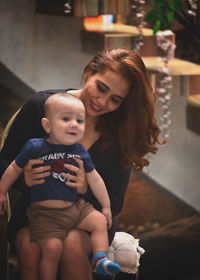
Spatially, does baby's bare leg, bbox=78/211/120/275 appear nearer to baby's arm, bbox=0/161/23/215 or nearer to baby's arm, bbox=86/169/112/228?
baby's arm, bbox=86/169/112/228

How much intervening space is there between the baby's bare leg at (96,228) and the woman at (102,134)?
0.14 feet

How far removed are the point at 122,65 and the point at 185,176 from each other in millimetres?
2140

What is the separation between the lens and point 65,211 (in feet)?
3.82

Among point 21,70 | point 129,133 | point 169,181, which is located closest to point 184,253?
point 169,181

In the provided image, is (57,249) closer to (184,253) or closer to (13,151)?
(13,151)

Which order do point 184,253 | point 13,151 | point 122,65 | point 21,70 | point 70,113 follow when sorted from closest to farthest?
point 70,113
point 122,65
point 13,151
point 21,70
point 184,253

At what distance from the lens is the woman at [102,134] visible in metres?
1.19

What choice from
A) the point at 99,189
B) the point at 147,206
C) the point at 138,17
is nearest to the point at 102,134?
the point at 99,189

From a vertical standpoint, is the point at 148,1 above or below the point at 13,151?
above

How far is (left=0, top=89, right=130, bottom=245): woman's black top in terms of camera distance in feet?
4.45

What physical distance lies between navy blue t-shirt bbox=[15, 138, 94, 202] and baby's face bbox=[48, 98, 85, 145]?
0.03 metres

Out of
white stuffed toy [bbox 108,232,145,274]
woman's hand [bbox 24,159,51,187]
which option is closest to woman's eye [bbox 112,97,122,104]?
woman's hand [bbox 24,159,51,187]

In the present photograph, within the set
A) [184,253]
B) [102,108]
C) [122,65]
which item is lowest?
[184,253]

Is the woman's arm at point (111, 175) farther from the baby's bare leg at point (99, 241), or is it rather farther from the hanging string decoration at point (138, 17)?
the hanging string decoration at point (138, 17)
